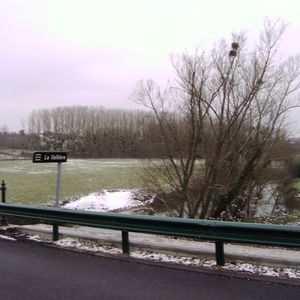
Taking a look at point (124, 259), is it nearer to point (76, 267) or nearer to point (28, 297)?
point (76, 267)

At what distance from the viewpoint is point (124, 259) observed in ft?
23.4

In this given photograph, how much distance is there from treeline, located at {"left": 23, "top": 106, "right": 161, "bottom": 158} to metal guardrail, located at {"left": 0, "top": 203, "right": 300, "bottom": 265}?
10820cm

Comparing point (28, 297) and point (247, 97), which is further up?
point (247, 97)

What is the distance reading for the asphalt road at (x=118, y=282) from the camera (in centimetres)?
536

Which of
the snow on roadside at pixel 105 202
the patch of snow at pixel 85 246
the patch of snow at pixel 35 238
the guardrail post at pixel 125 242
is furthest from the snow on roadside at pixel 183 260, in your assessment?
the snow on roadside at pixel 105 202

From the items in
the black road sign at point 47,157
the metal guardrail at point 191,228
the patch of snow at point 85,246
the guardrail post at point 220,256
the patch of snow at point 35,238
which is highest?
the black road sign at point 47,157

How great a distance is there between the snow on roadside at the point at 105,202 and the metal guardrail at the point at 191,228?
18.1 meters

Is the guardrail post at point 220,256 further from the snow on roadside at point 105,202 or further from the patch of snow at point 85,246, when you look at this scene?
the snow on roadside at point 105,202

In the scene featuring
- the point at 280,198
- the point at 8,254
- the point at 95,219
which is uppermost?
the point at 95,219

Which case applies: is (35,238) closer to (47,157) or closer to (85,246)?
(85,246)

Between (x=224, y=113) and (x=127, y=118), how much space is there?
118571mm

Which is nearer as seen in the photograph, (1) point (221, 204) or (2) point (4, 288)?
(2) point (4, 288)

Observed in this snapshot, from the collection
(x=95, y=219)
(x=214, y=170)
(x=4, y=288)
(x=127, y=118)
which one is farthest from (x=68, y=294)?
(x=127, y=118)

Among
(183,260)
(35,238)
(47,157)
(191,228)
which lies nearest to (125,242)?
(183,260)
